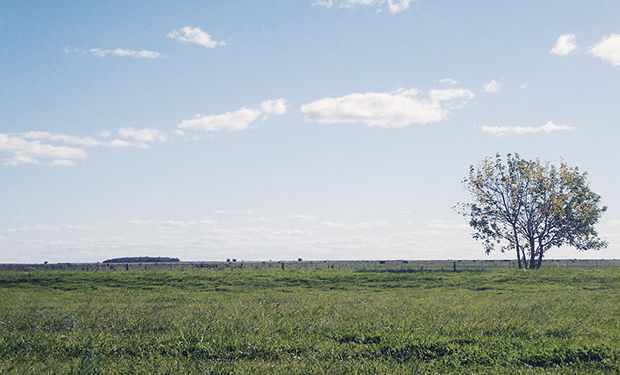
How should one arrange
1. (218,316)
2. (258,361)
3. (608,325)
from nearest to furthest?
(258,361), (608,325), (218,316)

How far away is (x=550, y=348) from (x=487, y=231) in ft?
204

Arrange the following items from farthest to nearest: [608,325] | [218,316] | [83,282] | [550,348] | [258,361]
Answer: [83,282]
[218,316]
[608,325]
[550,348]
[258,361]

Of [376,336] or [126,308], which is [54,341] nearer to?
[126,308]

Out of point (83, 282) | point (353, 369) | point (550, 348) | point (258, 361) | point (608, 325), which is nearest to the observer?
point (353, 369)

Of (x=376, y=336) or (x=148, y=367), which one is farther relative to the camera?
(x=376, y=336)

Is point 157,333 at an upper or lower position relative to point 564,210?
lower

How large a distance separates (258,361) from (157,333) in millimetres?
3954

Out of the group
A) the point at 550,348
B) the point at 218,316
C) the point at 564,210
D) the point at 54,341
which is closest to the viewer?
the point at 550,348

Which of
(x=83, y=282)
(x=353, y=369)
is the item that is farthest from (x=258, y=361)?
(x=83, y=282)

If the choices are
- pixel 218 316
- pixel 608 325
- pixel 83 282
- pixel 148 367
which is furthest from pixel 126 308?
pixel 83 282

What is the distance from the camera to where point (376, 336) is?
1510cm

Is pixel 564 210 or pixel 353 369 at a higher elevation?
pixel 564 210

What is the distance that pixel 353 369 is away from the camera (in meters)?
12.1

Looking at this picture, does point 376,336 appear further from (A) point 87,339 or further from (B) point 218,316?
(A) point 87,339
